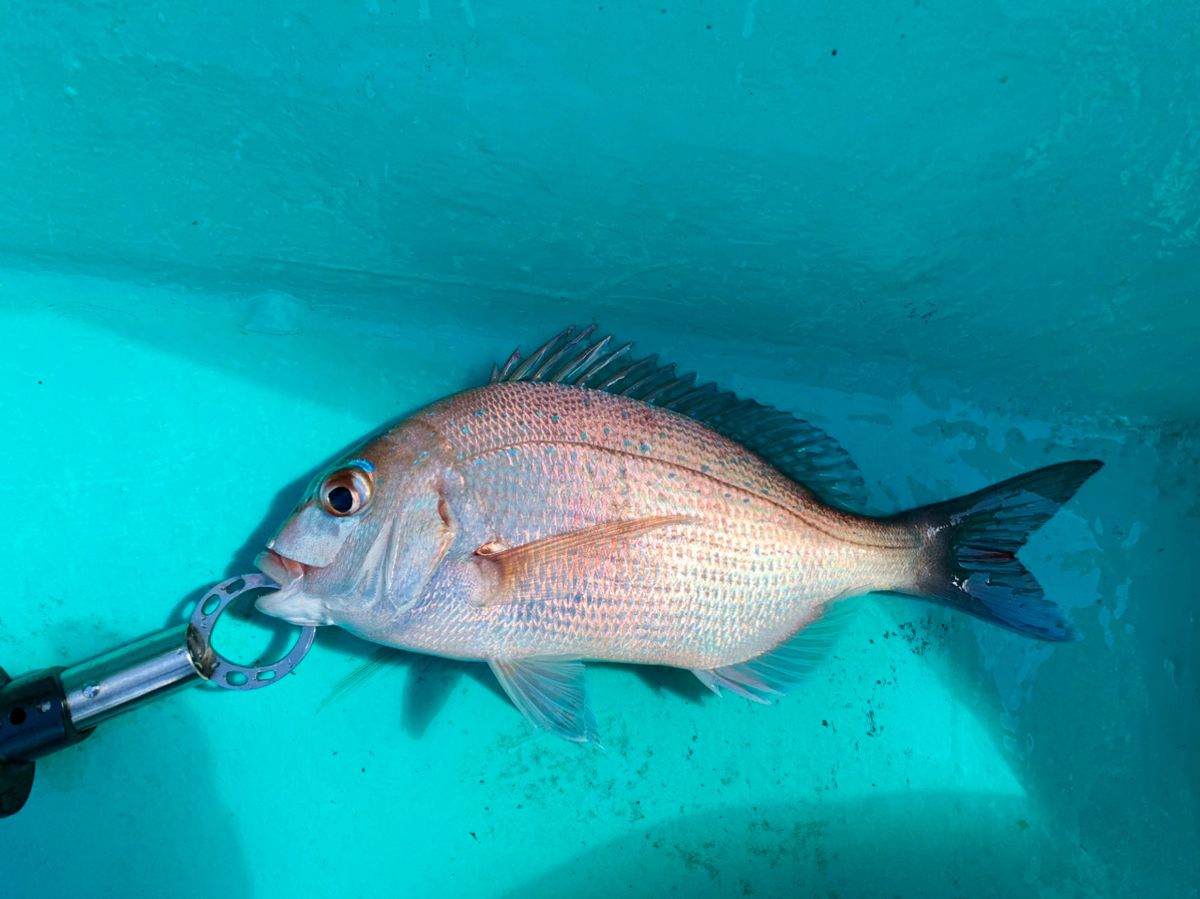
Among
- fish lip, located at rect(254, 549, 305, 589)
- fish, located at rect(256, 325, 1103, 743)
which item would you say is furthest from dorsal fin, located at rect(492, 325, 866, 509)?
fish lip, located at rect(254, 549, 305, 589)

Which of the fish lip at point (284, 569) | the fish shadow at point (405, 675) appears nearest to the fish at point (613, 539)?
the fish lip at point (284, 569)

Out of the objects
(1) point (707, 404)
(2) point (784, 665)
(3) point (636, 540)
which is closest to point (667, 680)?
(2) point (784, 665)

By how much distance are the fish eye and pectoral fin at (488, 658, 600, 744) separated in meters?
0.37

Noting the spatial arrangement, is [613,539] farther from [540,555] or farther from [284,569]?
[284,569]

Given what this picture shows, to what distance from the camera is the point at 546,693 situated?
4.33ft

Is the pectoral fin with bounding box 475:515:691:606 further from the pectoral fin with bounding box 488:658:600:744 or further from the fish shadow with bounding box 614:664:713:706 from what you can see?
the fish shadow with bounding box 614:664:713:706

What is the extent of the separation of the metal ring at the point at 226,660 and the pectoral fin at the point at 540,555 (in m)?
0.37

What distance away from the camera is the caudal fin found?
1438mm

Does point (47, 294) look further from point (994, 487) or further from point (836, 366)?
point (994, 487)

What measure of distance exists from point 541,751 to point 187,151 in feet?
4.39

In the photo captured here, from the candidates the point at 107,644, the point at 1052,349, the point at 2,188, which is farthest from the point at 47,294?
the point at 1052,349

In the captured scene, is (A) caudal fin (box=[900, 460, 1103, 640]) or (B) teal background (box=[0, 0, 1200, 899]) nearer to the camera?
(B) teal background (box=[0, 0, 1200, 899])

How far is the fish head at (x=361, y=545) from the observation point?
3.95ft

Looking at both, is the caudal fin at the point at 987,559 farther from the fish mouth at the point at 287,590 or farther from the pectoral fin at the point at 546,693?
the fish mouth at the point at 287,590
